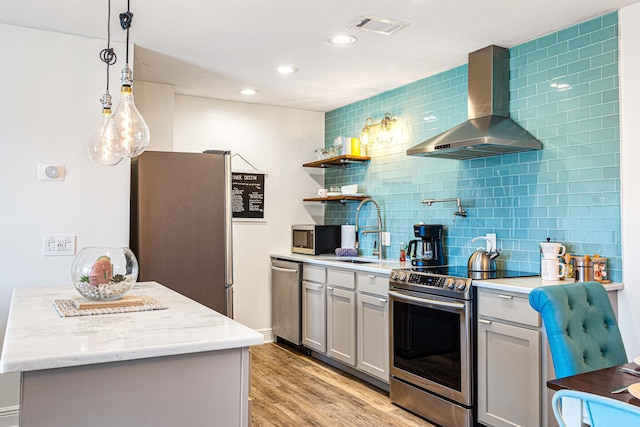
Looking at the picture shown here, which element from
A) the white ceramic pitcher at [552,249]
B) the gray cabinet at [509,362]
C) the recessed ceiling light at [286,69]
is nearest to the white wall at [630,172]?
the white ceramic pitcher at [552,249]

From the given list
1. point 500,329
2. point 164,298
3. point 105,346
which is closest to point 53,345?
point 105,346

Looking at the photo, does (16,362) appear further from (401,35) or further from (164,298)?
(401,35)

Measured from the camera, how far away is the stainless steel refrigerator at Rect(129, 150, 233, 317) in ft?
11.8

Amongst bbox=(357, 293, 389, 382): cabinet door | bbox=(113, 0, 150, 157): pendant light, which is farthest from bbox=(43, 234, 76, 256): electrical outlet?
bbox=(357, 293, 389, 382): cabinet door

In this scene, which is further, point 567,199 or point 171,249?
point 171,249

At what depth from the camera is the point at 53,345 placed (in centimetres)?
148

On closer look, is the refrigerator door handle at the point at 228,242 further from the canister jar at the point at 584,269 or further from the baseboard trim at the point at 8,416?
the canister jar at the point at 584,269

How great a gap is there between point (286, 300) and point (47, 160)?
245 cm

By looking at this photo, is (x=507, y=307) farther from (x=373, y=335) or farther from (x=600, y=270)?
(x=373, y=335)

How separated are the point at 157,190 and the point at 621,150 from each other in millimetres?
2904

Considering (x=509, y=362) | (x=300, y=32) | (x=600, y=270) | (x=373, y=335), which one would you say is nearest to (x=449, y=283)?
(x=509, y=362)

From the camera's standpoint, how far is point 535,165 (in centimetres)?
327

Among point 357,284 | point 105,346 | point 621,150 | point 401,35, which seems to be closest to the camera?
point 105,346

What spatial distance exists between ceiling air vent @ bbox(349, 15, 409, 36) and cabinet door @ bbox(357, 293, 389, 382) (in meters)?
1.77
